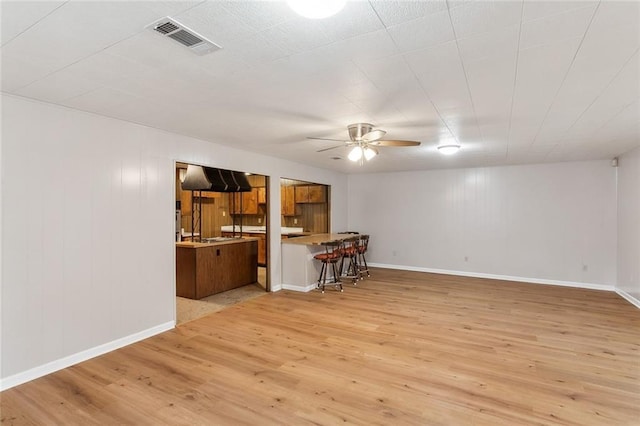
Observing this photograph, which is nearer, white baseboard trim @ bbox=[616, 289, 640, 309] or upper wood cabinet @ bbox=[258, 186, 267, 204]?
white baseboard trim @ bbox=[616, 289, 640, 309]

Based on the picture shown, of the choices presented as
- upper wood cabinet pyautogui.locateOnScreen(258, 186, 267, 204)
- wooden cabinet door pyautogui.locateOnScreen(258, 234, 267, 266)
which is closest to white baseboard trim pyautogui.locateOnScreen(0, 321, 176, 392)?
wooden cabinet door pyautogui.locateOnScreen(258, 234, 267, 266)

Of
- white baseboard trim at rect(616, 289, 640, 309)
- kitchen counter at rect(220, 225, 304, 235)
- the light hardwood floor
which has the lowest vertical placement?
the light hardwood floor

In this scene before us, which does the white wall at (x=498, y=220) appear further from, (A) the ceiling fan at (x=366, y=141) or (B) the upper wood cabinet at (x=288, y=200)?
(A) the ceiling fan at (x=366, y=141)

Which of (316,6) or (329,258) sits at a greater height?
(316,6)

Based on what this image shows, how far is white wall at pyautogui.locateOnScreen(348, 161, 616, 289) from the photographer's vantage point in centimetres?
585

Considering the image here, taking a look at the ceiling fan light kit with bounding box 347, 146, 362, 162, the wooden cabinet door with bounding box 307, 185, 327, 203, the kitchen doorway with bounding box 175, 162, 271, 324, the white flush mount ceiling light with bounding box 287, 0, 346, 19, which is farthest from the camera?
the wooden cabinet door with bounding box 307, 185, 327, 203

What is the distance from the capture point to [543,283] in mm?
6203

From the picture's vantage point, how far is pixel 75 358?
2990 mm

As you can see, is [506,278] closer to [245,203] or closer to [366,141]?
[366,141]

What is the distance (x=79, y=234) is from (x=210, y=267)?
2443 millimetres

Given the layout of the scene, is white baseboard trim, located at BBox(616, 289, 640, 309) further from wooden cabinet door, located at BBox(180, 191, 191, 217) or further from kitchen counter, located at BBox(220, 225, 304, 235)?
wooden cabinet door, located at BBox(180, 191, 191, 217)

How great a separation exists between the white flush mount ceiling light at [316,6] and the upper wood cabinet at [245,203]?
6.88m

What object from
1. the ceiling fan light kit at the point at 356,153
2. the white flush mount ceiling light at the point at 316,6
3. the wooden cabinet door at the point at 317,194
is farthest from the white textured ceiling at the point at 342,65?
the wooden cabinet door at the point at 317,194

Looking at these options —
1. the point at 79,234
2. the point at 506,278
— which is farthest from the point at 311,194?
the point at 79,234
